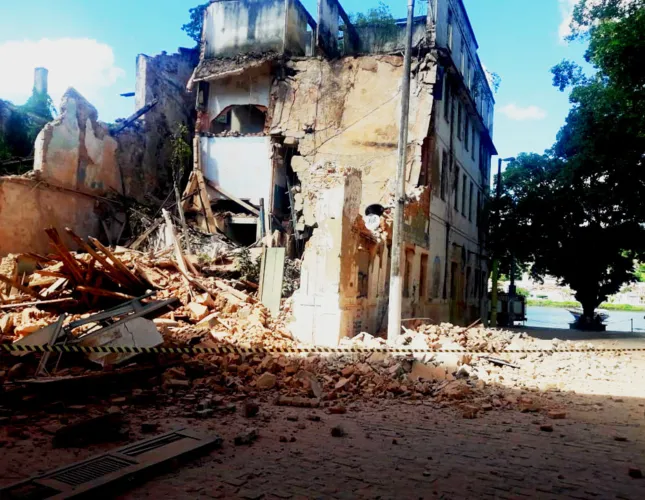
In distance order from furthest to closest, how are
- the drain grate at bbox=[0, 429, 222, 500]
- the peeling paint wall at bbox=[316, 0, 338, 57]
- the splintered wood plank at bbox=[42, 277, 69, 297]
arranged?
1. the peeling paint wall at bbox=[316, 0, 338, 57]
2. the splintered wood plank at bbox=[42, 277, 69, 297]
3. the drain grate at bbox=[0, 429, 222, 500]

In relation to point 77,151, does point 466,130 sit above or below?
above

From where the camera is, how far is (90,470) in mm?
→ 4426

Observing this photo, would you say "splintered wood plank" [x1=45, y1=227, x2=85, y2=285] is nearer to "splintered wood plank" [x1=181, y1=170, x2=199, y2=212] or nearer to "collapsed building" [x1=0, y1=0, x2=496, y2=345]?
"collapsed building" [x1=0, y1=0, x2=496, y2=345]

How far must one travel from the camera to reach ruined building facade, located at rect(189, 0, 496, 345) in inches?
757

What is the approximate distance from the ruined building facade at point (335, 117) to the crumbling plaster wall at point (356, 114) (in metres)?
0.04

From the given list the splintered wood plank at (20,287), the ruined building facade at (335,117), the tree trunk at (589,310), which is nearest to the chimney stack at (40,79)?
the ruined building facade at (335,117)

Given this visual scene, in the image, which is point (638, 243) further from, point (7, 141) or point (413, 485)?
point (7, 141)

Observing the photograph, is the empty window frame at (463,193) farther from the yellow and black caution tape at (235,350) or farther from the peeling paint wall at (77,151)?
the peeling paint wall at (77,151)

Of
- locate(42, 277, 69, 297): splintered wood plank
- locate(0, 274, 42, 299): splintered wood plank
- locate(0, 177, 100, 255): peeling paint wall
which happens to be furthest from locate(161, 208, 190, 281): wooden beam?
locate(0, 274, 42, 299): splintered wood plank

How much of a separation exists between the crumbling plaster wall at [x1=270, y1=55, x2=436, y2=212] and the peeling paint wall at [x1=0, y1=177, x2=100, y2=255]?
777 cm

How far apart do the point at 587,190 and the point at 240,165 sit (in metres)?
13.7

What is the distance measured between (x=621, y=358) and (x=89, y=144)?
56.3ft

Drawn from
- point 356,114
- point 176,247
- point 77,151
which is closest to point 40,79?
point 77,151

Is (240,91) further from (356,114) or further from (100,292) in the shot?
(100,292)
